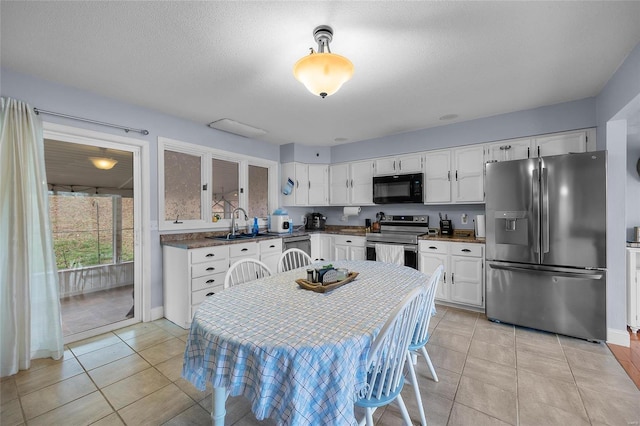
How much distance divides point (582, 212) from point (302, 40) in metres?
2.83

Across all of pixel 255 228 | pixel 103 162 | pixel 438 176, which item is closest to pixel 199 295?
pixel 255 228

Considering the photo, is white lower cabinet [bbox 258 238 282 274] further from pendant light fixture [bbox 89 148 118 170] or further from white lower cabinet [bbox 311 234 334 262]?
pendant light fixture [bbox 89 148 118 170]

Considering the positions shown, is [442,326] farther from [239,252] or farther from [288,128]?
[288,128]

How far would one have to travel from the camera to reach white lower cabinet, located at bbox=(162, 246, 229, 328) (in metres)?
2.79

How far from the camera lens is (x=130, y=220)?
2.96m

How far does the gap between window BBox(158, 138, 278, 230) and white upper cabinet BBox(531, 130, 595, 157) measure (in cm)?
363

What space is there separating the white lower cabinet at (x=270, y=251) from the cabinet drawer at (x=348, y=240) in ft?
3.28

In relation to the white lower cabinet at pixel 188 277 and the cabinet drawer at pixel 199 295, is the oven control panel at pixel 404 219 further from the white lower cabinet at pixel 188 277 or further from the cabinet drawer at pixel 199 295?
the cabinet drawer at pixel 199 295

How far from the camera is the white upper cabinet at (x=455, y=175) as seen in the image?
3.43 metres

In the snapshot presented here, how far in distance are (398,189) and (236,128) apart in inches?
95.3

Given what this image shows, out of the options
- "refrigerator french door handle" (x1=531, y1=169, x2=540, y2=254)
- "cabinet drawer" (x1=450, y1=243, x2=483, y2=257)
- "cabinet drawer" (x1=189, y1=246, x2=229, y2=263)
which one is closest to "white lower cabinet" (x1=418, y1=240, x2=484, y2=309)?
"cabinet drawer" (x1=450, y1=243, x2=483, y2=257)

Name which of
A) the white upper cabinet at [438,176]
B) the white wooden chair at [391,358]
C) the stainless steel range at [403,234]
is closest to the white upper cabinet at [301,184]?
the stainless steel range at [403,234]

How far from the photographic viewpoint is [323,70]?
60.6 inches

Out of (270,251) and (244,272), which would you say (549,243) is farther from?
(270,251)
